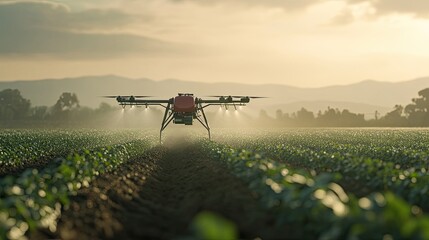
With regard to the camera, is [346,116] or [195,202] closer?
[195,202]

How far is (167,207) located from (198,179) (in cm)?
503

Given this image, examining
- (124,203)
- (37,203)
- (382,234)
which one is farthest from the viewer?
(124,203)

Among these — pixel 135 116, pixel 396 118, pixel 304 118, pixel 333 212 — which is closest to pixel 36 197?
pixel 333 212

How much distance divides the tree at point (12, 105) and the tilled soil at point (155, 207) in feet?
407

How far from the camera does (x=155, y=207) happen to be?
12414 millimetres

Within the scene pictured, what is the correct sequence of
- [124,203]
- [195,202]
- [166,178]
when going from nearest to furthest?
[195,202]
[124,203]
[166,178]

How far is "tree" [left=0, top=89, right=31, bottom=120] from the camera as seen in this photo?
135 metres

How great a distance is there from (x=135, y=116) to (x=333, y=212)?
140 metres

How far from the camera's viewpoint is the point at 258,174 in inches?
520

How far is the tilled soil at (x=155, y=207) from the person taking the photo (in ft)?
30.4

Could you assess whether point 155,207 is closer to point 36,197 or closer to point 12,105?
point 36,197

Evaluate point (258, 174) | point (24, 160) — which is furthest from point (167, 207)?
point (24, 160)

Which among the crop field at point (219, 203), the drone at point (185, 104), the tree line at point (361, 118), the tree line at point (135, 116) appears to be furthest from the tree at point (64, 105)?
the crop field at point (219, 203)

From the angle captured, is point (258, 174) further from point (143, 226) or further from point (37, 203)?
point (37, 203)
